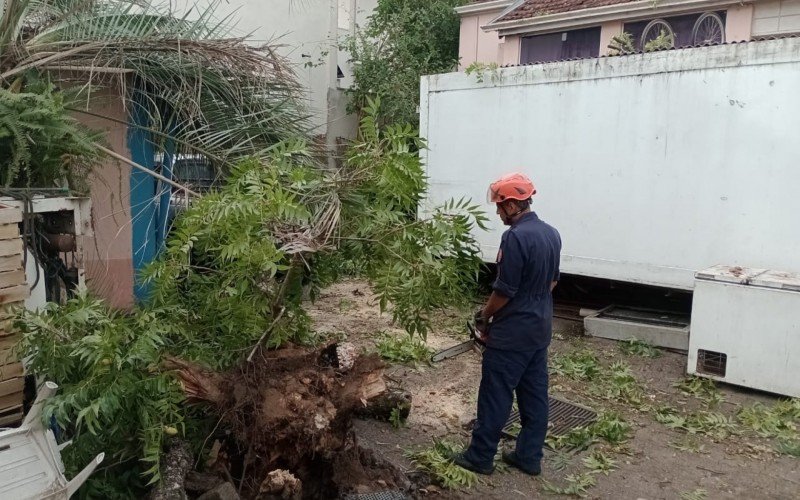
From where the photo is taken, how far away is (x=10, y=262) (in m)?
3.22

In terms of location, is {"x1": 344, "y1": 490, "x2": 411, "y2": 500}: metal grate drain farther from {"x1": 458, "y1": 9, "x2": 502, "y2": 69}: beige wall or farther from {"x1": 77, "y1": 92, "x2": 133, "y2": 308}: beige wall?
{"x1": 458, "y1": 9, "x2": 502, "y2": 69}: beige wall

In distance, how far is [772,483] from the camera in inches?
161

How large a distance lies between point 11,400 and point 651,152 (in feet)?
20.6

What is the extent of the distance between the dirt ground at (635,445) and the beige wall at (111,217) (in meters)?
2.25

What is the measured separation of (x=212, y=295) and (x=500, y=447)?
7.81 ft

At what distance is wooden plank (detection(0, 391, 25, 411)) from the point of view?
325 centimetres

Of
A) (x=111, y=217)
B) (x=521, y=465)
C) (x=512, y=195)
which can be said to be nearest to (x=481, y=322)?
(x=512, y=195)

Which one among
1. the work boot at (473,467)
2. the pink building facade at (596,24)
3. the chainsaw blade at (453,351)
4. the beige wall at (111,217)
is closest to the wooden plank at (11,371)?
the beige wall at (111,217)

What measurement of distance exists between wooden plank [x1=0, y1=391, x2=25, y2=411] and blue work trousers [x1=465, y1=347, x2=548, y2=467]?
8.57 ft

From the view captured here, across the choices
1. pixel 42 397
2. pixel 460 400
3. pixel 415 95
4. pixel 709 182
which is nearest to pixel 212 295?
pixel 42 397

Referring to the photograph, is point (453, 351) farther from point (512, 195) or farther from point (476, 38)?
point (476, 38)

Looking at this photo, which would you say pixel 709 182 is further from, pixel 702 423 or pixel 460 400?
pixel 460 400

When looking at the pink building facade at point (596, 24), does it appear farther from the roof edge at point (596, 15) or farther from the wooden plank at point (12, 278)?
the wooden plank at point (12, 278)

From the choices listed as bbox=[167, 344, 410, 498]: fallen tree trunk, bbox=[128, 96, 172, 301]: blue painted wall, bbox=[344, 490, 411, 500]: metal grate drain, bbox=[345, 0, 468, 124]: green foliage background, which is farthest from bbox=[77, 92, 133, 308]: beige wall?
bbox=[345, 0, 468, 124]: green foliage background
